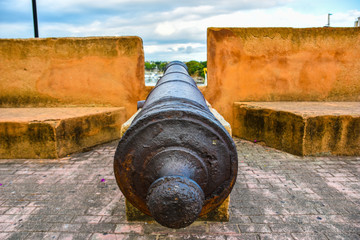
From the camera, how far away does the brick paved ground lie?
99.6 inches

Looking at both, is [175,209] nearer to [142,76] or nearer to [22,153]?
[22,153]

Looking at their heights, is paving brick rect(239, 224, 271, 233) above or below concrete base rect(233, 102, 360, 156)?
below

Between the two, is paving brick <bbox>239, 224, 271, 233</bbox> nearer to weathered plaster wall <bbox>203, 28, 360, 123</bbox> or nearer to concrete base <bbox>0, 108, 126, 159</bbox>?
concrete base <bbox>0, 108, 126, 159</bbox>

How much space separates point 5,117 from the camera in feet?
15.6

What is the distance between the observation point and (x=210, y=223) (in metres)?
2.69

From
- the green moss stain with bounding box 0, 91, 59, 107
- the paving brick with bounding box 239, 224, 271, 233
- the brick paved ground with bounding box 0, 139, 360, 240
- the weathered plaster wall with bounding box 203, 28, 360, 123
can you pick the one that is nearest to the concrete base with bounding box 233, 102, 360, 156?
the brick paved ground with bounding box 0, 139, 360, 240

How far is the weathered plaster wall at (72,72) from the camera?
575 centimetres

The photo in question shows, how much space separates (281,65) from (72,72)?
4.72 meters

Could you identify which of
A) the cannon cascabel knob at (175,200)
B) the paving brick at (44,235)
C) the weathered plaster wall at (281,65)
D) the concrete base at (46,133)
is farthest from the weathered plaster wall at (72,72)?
the cannon cascabel knob at (175,200)

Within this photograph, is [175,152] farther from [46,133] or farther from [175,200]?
[46,133]

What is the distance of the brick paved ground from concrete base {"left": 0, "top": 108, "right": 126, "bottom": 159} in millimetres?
203

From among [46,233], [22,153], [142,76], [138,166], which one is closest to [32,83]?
[22,153]

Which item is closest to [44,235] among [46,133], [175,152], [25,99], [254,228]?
[175,152]

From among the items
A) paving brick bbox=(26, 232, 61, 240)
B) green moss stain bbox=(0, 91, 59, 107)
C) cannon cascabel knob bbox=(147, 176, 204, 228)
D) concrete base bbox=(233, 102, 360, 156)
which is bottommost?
paving brick bbox=(26, 232, 61, 240)
